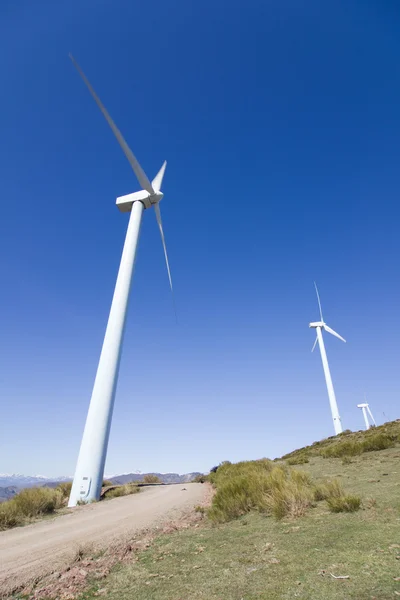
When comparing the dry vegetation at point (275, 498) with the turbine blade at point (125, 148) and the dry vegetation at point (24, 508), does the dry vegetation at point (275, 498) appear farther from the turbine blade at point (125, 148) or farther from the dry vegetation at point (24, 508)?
the turbine blade at point (125, 148)

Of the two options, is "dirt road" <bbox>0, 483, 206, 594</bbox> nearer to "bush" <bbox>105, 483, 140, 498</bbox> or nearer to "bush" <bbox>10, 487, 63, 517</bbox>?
"bush" <bbox>10, 487, 63, 517</bbox>

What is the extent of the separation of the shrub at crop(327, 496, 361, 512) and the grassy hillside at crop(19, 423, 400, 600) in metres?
0.19

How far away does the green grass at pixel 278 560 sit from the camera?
4688mm

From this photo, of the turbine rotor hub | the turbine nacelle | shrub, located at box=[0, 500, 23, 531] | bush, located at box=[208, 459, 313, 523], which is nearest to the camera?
bush, located at box=[208, 459, 313, 523]

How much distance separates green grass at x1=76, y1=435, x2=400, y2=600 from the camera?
4688 mm

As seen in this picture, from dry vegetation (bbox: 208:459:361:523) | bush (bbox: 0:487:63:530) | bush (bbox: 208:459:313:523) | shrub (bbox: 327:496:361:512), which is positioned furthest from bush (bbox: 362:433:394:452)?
bush (bbox: 0:487:63:530)

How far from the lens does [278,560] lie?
5.86m

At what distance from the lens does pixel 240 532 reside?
8312 mm

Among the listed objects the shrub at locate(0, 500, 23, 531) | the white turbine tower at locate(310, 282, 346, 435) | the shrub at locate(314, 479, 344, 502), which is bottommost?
the shrub at locate(0, 500, 23, 531)

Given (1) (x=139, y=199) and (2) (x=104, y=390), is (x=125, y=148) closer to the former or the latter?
(1) (x=139, y=199)

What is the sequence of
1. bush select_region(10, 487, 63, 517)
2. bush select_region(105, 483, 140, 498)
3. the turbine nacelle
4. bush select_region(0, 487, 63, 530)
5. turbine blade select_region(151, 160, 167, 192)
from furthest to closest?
turbine blade select_region(151, 160, 167, 192) → the turbine nacelle → bush select_region(105, 483, 140, 498) → bush select_region(10, 487, 63, 517) → bush select_region(0, 487, 63, 530)

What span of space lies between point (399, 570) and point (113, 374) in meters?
16.9

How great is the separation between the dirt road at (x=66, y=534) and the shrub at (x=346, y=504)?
214 inches

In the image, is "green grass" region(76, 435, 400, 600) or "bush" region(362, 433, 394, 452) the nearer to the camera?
"green grass" region(76, 435, 400, 600)
